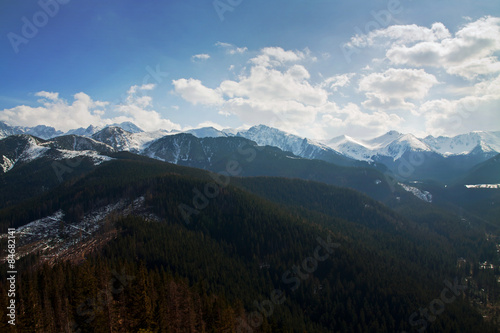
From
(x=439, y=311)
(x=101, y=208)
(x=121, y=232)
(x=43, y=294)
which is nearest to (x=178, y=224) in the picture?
(x=121, y=232)

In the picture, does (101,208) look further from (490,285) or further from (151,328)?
(490,285)

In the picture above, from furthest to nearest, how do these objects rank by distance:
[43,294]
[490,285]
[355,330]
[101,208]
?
[101,208], [490,285], [355,330], [43,294]

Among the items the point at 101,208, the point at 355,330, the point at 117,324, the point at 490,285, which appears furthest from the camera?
the point at 101,208

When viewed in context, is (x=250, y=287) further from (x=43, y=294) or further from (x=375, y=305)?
(x=43, y=294)

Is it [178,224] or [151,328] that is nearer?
[151,328]

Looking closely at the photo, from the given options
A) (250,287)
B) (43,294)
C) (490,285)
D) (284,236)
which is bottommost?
(490,285)

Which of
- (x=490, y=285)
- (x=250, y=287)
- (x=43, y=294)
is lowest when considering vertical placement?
(x=490, y=285)

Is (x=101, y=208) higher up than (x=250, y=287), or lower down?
higher up

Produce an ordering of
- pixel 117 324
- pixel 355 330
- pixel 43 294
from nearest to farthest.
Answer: pixel 117 324
pixel 43 294
pixel 355 330

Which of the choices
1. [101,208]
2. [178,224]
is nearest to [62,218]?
[101,208]
